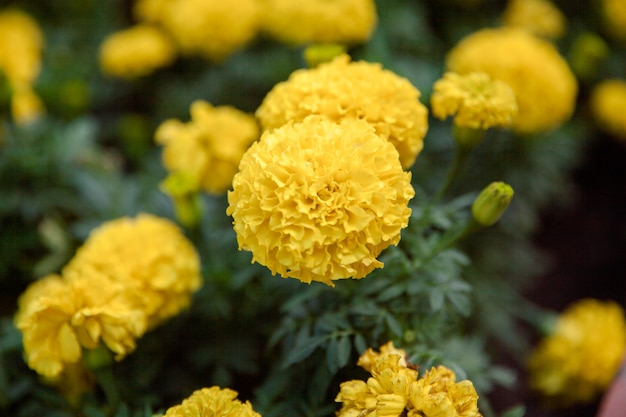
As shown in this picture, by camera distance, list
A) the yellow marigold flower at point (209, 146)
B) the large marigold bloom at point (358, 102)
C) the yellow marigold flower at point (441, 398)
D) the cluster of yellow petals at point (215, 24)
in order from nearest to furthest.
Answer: the yellow marigold flower at point (441, 398)
the large marigold bloom at point (358, 102)
the yellow marigold flower at point (209, 146)
the cluster of yellow petals at point (215, 24)

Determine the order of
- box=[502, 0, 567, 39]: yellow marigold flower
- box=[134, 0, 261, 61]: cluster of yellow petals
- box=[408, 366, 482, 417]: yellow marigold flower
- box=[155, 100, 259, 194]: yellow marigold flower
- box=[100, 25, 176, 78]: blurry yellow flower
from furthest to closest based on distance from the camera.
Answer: box=[502, 0, 567, 39]: yellow marigold flower
box=[100, 25, 176, 78]: blurry yellow flower
box=[134, 0, 261, 61]: cluster of yellow petals
box=[155, 100, 259, 194]: yellow marigold flower
box=[408, 366, 482, 417]: yellow marigold flower

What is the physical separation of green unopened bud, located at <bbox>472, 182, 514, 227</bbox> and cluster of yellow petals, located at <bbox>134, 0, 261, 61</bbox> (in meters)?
1.44

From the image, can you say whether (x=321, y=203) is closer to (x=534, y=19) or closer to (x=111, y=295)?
(x=111, y=295)

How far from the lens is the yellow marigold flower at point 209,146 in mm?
1699

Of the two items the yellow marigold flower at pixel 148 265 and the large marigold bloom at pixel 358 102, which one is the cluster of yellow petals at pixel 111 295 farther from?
the large marigold bloom at pixel 358 102

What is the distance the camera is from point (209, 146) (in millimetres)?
1726

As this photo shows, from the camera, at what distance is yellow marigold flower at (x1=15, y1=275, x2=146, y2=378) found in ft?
4.13

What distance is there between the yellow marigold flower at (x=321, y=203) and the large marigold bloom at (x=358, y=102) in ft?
0.47

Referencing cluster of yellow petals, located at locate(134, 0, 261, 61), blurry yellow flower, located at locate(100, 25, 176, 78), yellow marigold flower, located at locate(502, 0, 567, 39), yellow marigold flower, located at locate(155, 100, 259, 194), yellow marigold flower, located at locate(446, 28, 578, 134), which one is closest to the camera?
yellow marigold flower, located at locate(155, 100, 259, 194)

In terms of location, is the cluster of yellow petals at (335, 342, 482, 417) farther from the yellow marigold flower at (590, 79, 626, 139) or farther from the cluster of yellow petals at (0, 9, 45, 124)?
the yellow marigold flower at (590, 79, 626, 139)

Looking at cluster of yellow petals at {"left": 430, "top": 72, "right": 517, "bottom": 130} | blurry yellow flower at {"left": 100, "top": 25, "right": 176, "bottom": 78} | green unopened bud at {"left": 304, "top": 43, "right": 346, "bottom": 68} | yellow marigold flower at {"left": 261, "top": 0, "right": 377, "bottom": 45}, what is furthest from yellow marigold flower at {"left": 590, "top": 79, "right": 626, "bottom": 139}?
blurry yellow flower at {"left": 100, "top": 25, "right": 176, "bottom": 78}

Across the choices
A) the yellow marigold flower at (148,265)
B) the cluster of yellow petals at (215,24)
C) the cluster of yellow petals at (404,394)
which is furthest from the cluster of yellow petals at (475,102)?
the cluster of yellow petals at (215,24)

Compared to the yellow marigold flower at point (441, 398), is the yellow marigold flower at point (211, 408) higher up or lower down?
lower down

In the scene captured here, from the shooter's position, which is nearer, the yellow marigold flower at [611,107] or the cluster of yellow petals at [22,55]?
the cluster of yellow petals at [22,55]
